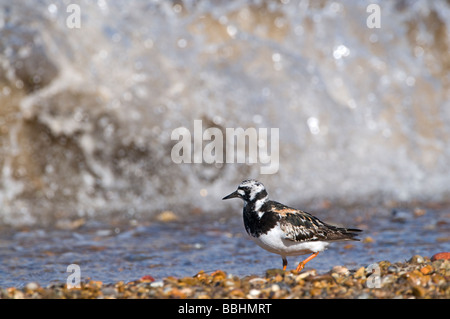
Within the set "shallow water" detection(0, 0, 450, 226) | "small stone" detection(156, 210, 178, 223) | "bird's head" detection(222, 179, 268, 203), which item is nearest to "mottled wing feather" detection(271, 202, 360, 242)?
"bird's head" detection(222, 179, 268, 203)

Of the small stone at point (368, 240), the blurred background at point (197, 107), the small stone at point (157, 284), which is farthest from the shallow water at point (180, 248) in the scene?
the small stone at point (157, 284)

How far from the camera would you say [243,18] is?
11.7 meters

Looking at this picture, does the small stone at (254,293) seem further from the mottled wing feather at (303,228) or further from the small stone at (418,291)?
the small stone at (418,291)

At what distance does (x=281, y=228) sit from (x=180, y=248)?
7.40 feet

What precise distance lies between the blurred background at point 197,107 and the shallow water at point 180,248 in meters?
0.64

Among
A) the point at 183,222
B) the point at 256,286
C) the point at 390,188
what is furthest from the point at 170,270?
the point at 390,188

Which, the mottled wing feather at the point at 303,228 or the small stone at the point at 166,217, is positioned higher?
the small stone at the point at 166,217

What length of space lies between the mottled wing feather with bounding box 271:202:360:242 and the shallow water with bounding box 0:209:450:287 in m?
0.53

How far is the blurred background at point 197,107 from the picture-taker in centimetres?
1006

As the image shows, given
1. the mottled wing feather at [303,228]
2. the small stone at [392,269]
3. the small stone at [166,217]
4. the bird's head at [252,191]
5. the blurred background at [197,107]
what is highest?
the blurred background at [197,107]

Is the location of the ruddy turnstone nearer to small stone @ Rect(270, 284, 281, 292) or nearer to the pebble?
the pebble
